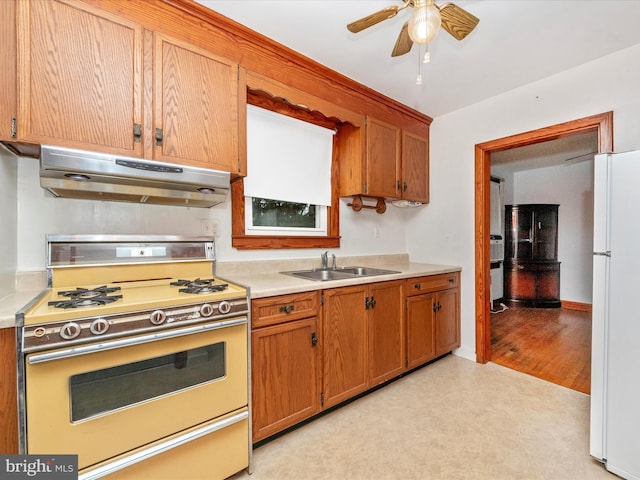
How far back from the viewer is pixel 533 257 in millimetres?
4984

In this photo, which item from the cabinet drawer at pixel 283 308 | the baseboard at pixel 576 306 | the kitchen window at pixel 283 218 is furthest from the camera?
the baseboard at pixel 576 306

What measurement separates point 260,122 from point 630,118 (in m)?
2.61

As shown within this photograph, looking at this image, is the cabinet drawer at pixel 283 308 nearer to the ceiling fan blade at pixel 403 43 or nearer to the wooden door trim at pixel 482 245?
the ceiling fan blade at pixel 403 43

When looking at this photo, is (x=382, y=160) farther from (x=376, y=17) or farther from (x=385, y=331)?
(x=385, y=331)

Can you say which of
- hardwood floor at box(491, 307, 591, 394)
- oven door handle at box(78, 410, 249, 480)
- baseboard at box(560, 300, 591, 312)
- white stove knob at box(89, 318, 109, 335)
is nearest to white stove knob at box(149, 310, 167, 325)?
white stove knob at box(89, 318, 109, 335)

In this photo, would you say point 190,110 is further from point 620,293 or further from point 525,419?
point 525,419

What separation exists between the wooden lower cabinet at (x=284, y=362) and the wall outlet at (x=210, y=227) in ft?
2.31

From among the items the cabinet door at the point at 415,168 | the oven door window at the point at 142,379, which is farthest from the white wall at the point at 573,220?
the oven door window at the point at 142,379

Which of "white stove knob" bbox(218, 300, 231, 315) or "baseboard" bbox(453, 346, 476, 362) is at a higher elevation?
"white stove knob" bbox(218, 300, 231, 315)

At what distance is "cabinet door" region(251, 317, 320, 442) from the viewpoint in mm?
1618

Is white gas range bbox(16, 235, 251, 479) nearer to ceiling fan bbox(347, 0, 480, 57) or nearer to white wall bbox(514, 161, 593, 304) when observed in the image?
ceiling fan bbox(347, 0, 480, 57)

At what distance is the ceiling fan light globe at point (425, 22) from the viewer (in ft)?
4.14

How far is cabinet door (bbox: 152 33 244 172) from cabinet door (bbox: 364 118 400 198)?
1263mm
